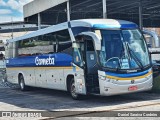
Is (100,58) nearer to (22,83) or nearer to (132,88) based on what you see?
(132,88)

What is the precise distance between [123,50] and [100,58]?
982mm

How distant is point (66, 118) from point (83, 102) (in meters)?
3.39

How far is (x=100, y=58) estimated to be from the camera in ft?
40.4

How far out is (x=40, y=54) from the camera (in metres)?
17.0

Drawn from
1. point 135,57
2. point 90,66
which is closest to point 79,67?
point 90,66

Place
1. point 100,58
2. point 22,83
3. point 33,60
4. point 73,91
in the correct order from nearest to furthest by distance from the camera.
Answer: point 100,58
point 73,91
point 33,60
point 22,83

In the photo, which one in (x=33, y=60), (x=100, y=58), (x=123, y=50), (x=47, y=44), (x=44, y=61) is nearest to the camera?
(x=100, y=58)

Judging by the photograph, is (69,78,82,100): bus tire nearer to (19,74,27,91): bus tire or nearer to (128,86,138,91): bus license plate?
(128,86,138,91): bus license plate

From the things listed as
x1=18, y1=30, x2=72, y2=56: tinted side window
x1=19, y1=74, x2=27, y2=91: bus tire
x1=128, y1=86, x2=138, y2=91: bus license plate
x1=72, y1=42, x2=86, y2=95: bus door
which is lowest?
x1=19, y1=74, x2=27, y2=91: bus tire

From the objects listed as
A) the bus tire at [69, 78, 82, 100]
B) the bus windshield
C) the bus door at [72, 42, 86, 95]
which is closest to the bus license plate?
the bus windshield

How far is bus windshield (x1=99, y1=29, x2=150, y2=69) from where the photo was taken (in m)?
12.4

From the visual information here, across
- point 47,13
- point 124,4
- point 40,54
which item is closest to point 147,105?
point 40,54

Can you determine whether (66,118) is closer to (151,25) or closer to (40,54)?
(40,54)

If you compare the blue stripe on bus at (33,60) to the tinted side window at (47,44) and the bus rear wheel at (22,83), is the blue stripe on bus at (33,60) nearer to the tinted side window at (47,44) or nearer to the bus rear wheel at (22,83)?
the tinted side window at (47,44)
